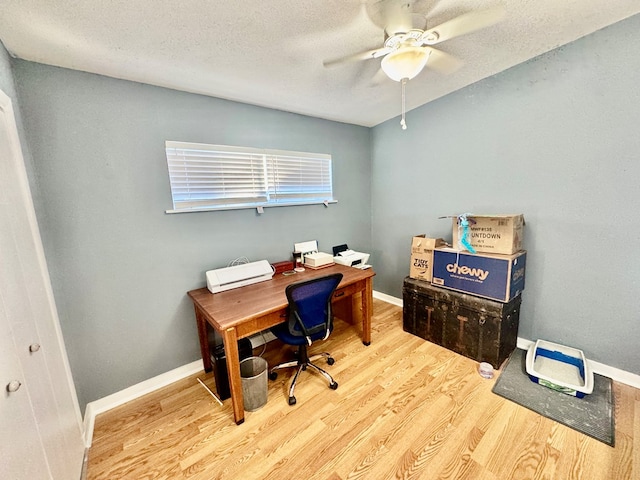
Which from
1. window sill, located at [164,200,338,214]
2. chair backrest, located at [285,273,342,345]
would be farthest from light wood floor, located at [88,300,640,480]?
window sill, located at [164,200,338,214]

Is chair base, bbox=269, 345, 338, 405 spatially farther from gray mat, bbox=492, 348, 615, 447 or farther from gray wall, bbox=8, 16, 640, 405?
gray mat, bbox=492, 348, 615, 447

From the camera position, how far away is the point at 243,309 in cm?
166

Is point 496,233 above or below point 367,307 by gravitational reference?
above

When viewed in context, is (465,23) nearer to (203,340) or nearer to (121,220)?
(121,220)

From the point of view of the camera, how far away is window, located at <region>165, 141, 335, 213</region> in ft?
6.48

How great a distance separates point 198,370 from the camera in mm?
2131

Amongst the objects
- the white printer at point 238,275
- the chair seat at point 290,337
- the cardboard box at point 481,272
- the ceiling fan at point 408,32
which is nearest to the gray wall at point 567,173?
the cardboard box at point 481,272

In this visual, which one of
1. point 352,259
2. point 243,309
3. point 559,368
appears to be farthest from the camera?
point 352,259

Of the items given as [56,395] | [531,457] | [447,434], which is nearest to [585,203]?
[531,457]

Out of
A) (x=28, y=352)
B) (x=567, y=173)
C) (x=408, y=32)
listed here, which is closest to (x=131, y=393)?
(x=28, y=352)

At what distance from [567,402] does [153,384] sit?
306cm

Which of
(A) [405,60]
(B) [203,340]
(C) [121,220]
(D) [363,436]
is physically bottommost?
(D) [363,436]

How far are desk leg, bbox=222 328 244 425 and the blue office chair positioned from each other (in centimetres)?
35

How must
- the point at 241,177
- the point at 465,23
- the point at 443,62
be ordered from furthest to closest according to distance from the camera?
1. the point at 241,177
2. the point at 443,62
3. the point at 465,23
